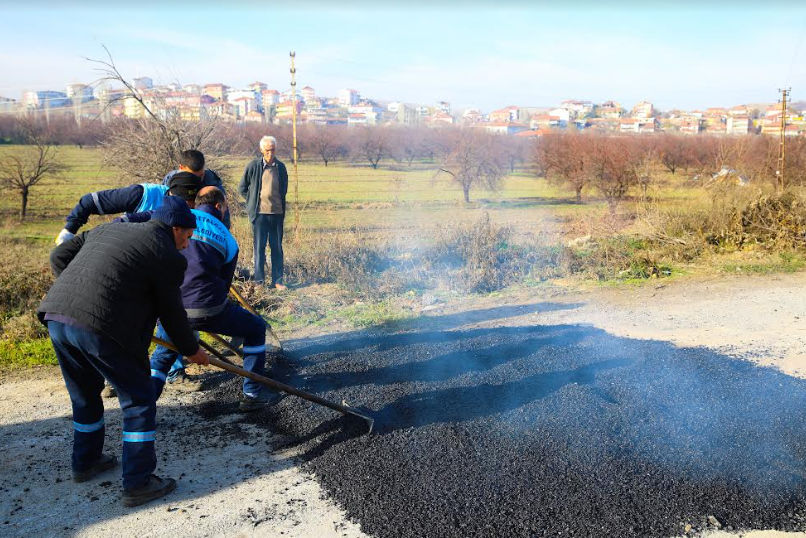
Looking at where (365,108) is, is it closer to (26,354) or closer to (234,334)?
(26,354)

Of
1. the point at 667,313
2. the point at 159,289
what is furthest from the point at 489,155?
the point at 159,289

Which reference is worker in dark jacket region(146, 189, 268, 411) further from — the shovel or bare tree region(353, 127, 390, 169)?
bare tree region(353, 127, 390, 169)

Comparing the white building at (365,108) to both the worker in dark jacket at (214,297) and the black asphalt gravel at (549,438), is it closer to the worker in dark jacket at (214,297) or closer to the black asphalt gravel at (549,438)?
the black asphalt gravel at (549,438)

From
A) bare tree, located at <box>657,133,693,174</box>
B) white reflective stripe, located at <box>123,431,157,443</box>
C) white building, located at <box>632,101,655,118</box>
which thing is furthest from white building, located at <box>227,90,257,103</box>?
white building, located at <box>632,101,655,118</box>

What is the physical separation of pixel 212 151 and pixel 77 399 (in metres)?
6.91

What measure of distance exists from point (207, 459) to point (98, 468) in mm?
607

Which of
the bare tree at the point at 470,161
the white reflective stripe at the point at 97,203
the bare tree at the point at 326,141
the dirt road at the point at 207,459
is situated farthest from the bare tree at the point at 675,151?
the white reflective stripe at the point at 97,203

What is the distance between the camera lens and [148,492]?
337cm

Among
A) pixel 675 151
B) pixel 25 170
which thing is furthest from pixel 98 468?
pixel 675 151

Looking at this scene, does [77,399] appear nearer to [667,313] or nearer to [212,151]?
[667,313]

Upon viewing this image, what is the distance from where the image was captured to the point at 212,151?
9.76 m

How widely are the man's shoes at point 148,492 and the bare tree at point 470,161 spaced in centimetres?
1829

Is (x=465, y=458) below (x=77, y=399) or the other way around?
below

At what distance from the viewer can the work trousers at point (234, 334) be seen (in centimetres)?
422
